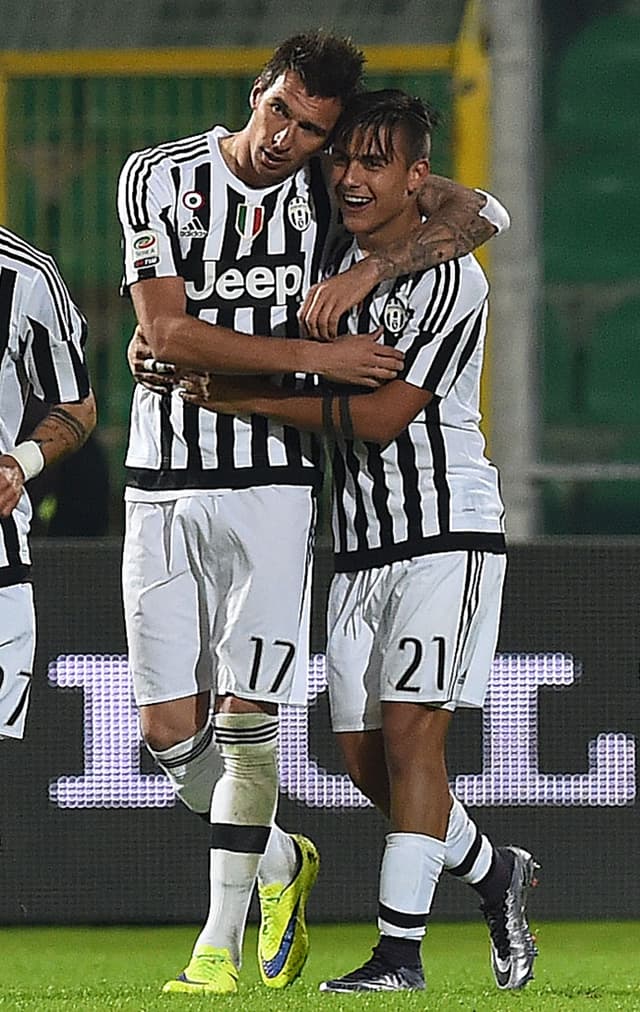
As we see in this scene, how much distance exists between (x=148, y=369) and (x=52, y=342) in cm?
24

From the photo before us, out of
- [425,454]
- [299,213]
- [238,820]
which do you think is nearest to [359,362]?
[425,454]

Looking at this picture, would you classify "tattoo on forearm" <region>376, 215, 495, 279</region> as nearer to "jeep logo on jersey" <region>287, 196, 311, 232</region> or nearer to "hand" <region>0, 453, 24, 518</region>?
"jeep logo on jersey" <region>287, 196, 311, 232</region>

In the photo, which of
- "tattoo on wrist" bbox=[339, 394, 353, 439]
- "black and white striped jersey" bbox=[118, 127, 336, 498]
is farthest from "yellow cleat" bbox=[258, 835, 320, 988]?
"tattoo on wrist" bbox=[339, 394, 353, 439]

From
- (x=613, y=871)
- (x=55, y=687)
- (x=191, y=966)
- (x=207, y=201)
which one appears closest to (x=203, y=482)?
(x=207, y=201)

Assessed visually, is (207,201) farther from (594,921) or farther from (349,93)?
(594,921)

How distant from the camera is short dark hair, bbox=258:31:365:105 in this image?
413 centimetres

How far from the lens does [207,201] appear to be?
13.9ft

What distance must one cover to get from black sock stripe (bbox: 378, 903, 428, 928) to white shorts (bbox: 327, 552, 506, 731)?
1.15 ft

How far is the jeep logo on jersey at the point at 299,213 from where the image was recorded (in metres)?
4.26

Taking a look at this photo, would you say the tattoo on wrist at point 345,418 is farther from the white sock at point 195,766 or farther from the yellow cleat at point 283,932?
the yellow cleat at point 283,932

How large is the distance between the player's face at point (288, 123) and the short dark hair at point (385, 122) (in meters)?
0.04

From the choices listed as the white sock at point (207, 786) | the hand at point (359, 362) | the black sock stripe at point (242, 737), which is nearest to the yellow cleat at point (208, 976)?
the white sock at point (207, 786)

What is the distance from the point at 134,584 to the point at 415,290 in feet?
2.53

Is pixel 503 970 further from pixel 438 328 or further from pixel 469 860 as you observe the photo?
pixel 438 328
